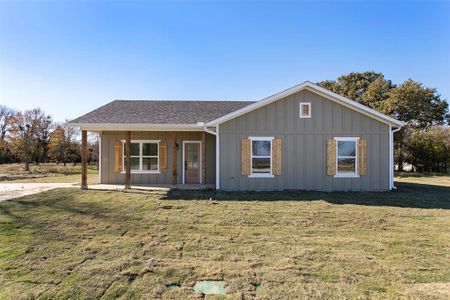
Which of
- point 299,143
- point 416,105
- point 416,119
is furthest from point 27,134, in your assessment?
point 416,119

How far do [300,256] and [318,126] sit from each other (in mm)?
7544

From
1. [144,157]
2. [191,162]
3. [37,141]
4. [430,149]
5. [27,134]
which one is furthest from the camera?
[37,141]

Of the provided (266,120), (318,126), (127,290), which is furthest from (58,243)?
(318,126)

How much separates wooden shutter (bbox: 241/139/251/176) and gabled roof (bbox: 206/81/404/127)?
3.50 ft

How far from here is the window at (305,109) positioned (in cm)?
1080

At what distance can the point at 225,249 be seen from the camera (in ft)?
14.6

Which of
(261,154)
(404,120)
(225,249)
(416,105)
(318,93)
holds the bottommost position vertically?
(225,249)

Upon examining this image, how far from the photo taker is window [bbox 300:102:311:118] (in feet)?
35.4

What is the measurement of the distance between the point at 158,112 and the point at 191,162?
2.78 m

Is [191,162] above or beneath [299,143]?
beneath

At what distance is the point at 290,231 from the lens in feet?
18.0

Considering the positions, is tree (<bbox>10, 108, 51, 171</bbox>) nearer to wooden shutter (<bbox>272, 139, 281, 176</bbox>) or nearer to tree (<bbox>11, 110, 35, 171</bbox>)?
tree (<bbox>11, 110, 35, 171</bbox>)

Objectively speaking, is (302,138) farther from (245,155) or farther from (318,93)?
(245,155)

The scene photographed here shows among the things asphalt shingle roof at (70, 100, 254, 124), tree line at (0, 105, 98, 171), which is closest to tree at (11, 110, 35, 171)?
tree line at (0, 105, 98, 171)
